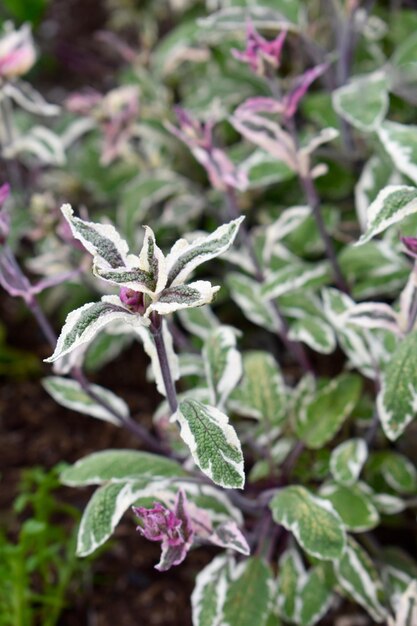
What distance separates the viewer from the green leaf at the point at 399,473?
122 cm

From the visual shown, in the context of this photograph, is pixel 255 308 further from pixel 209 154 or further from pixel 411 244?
pixel 411 244

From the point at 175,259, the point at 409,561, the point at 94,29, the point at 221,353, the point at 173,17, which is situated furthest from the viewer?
the point at 94,29

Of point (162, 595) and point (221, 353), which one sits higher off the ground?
point (221, 353)

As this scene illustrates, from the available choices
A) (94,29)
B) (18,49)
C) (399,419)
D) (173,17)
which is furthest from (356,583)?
(94,29)

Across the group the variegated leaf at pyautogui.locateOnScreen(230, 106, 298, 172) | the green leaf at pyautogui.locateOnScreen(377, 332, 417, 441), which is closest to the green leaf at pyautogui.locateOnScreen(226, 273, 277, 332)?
the variegated leaf at pyautogui.locateOnScreen(230, 106, 298, 172)

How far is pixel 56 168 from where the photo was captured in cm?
190

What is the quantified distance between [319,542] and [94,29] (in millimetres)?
2207

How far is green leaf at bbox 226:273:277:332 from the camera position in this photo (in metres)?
1.31

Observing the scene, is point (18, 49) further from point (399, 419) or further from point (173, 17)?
point (173, 17)

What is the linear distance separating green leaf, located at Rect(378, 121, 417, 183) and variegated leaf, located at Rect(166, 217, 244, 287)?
35 cm

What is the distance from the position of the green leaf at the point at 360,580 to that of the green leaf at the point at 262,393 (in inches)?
8.7

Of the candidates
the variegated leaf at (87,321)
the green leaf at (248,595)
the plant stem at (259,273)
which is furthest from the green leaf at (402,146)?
the green leaf at (248,595)

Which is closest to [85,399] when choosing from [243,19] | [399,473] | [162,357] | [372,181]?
[162,357]

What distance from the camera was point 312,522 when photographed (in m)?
0.99
